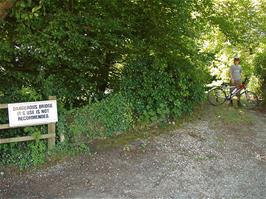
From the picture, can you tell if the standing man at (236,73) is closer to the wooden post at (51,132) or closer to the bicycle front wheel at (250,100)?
the bicycle front wheel at (250,100)

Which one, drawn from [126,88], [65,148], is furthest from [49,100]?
[126,88]

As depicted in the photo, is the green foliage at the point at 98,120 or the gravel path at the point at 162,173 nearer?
the gravel path at the point at 162,173

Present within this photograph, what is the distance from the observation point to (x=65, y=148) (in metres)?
8.15

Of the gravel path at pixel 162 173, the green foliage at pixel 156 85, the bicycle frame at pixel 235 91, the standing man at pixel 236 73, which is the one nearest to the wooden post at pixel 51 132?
the gravel path at pixel 162 173

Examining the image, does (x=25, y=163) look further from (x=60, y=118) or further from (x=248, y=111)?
(x=248, y=111)

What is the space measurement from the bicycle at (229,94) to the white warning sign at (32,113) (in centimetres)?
609

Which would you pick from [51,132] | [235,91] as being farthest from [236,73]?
[51,132]

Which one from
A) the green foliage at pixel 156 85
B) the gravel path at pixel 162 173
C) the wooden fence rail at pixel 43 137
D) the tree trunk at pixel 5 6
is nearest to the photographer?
the gravel path at pixel 162 173

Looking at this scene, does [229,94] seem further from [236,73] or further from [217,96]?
[236,73]

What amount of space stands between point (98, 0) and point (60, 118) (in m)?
2.65

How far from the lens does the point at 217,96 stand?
12594 mm

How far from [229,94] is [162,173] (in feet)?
18.9

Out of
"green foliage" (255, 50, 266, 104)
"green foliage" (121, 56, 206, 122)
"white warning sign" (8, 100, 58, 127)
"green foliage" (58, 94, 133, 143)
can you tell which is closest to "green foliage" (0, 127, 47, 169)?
"white warning sign" (8, 100, 58, 127)

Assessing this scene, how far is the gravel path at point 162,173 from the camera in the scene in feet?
22.6
